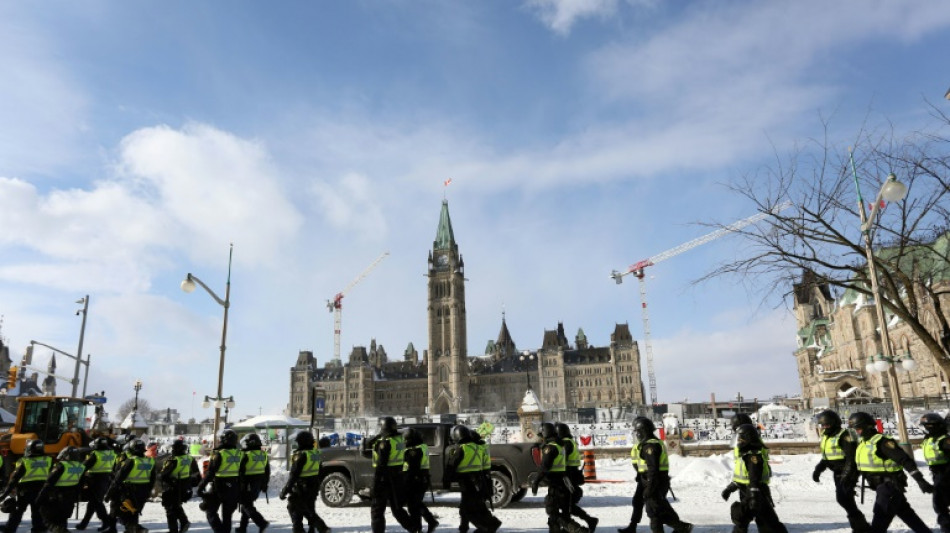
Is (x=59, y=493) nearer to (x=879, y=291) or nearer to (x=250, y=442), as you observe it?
(x=250, y=442)

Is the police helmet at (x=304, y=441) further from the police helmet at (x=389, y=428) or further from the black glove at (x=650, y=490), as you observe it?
the black glove at (x=650, y=490)

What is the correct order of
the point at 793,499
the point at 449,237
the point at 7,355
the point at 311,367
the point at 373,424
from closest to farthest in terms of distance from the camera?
the point at 793,499
the point at 373,424
the point at 7,355
the point at 311,367
the point at 449,237

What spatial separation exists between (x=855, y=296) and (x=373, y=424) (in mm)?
57618

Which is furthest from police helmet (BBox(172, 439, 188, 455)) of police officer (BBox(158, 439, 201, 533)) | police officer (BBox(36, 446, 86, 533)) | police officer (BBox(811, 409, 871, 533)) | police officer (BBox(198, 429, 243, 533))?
police officer (BBox(811, 409, 871, 533))

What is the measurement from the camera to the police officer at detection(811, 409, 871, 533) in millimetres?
8047

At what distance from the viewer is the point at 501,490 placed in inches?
469

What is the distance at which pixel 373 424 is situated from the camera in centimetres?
6669

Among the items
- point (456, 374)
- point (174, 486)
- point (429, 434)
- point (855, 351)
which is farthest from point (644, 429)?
point (456, 374)

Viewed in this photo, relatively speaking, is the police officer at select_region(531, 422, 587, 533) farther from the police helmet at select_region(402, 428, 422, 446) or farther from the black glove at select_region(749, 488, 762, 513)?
the black glove at select_region(749, 488, 762, 513)

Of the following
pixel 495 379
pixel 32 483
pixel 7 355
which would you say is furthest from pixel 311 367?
pixel 32 483

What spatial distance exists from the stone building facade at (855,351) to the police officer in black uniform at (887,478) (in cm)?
3785

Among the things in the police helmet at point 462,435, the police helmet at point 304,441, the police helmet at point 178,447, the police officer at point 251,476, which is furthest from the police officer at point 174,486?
the police helmet at point 462,435

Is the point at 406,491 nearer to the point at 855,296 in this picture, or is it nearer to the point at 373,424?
the point at 373,424

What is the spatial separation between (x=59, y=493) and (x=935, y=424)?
13.0 meters
